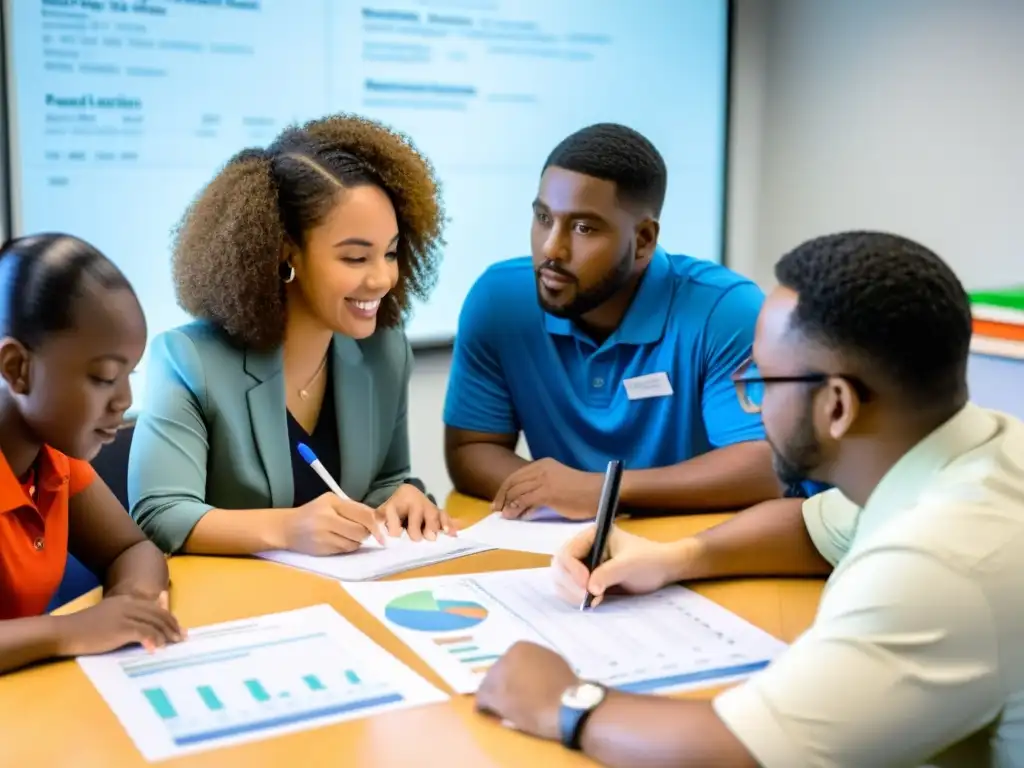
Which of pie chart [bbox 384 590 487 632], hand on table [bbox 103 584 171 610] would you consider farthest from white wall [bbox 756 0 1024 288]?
hand on table [bbox 103 584 171 610]

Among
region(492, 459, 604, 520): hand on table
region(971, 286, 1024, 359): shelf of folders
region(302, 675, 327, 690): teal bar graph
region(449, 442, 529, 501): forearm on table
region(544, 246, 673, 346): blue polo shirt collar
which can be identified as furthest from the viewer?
region(971, 286, 1024, 359): shelf of folders

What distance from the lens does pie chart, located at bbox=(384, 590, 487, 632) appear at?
1.40m

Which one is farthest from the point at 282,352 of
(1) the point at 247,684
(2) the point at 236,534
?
(1) the point at 247,684

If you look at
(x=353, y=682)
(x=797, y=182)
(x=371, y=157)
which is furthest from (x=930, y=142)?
(x=353, y=682)

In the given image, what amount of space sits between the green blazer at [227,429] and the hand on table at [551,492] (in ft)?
0.94

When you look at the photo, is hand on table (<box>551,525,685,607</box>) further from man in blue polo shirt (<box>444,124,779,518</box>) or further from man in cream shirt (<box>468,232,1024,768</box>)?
man in blue polo shirt (<box>444,124,779,518</box>)

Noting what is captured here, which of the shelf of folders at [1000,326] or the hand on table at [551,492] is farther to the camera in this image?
the shelf of folders at [1000,326]

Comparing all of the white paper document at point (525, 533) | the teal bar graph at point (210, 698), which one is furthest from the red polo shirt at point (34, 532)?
the white paper document at point (525, 533)

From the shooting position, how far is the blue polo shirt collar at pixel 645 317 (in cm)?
221

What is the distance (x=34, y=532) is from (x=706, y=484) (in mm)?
1092

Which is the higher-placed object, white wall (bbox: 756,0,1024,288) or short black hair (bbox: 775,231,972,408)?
white wall (bbox: 756,0,1024,288)

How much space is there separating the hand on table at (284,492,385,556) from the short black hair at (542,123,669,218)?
85 centimetres

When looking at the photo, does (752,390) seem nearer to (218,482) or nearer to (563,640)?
(563,640)

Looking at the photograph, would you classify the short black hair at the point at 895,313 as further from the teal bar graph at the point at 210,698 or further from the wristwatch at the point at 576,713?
the teal bar graph at the point at 210,698
